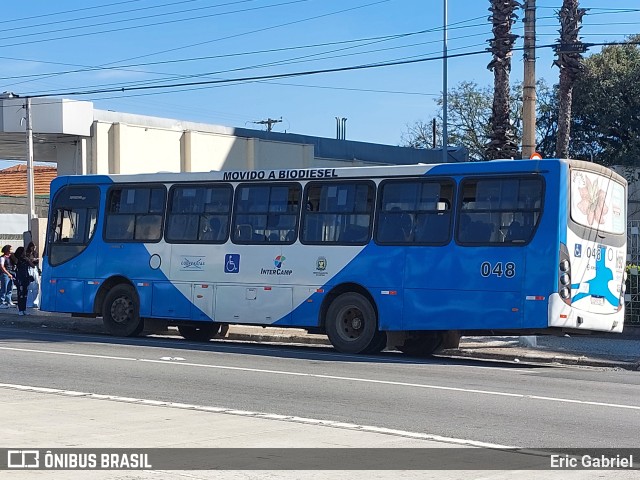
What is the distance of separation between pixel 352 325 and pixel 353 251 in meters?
1.30

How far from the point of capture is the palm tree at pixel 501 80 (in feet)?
96.6

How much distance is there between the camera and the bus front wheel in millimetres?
18875

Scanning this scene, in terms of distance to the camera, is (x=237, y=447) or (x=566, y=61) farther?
(x=566, y=61)

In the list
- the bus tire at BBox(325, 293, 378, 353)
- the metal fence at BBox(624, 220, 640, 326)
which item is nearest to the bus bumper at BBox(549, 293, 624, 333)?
→ the bus tire at BBox(325, 293, 378, 353)

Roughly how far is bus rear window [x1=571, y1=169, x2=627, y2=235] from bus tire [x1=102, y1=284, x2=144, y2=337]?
915 centimetres

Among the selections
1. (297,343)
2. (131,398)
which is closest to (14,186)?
(297,343)

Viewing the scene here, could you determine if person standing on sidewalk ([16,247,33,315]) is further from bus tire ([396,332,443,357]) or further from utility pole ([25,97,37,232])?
bus tire ([396,332,443,357])

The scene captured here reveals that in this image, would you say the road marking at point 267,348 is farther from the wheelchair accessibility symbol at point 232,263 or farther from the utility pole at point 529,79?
the utility pole at point 529,79

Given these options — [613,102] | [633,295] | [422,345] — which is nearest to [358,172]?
[422,345]

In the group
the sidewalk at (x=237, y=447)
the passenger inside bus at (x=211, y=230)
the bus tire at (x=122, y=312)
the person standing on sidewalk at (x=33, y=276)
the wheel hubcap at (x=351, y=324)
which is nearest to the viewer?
the sidewalk at (x=237, y=447)

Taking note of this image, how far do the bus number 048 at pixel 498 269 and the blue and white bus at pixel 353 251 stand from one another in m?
0.02

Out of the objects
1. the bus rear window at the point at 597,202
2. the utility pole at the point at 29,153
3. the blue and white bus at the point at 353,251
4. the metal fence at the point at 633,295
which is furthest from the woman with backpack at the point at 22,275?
the bus rear window at the point at 597,202

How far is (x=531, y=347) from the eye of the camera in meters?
20.8

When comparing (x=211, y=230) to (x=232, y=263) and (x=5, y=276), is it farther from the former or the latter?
(x=5, y=276)
